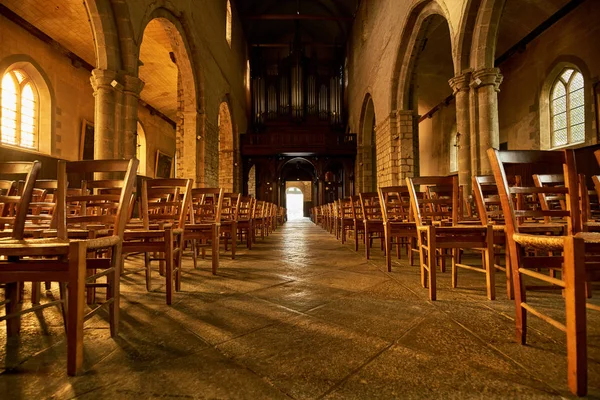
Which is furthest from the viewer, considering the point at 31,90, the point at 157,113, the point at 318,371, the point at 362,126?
the point at 157,113

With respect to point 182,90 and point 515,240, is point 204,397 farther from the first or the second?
point 182,90

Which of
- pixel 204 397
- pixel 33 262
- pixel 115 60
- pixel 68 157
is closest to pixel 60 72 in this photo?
pixel 68 157

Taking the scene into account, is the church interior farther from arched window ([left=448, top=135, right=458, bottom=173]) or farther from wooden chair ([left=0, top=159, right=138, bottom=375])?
arched window ([left=448, top=135, right=458, bottom=173])

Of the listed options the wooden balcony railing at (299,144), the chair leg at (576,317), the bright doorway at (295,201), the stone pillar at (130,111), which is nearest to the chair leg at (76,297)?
the chair leg at (576,317)

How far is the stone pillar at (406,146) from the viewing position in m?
8.25

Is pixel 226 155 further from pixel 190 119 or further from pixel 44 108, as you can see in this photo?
pixel 44 108

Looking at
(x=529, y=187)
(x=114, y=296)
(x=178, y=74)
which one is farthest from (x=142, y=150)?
(x=529, y=187)

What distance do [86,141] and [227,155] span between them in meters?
4.88

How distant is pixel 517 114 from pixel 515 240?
10.6m

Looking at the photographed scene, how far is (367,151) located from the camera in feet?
43.0

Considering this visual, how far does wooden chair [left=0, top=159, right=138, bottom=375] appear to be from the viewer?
121 centimetres

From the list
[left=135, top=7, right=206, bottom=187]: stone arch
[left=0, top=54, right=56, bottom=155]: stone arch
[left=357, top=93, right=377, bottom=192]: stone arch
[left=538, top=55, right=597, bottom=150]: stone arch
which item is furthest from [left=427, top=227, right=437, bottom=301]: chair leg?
[left=357, top=93, right=377, bottom=192]: stone arch

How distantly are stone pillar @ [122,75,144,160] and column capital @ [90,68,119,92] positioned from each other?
20 centimetres

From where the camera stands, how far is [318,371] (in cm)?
Result: 119
